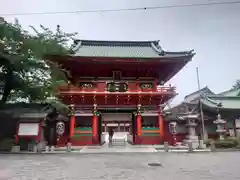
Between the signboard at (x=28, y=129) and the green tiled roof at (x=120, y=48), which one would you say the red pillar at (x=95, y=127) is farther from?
the green tiled roof at (x=120, y=48)

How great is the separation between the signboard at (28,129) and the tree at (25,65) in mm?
2341

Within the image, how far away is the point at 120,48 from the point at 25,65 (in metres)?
13.4

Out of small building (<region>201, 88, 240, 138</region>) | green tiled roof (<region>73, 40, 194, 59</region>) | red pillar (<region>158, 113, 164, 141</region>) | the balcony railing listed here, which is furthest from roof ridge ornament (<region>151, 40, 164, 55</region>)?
red pillar (<region>158, 113, 164, 141</region>)

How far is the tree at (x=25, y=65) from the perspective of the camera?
15295 millimetres

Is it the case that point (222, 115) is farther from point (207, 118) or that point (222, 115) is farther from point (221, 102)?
point (207, 118)

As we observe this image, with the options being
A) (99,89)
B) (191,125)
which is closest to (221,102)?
(191,125)

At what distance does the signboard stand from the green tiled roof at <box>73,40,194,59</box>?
10.6m

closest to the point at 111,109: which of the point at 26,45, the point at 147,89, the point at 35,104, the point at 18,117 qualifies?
the point at 147,89

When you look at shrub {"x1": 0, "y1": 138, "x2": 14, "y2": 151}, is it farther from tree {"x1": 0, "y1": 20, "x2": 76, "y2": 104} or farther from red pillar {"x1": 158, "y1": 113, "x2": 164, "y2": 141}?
red pillar {"x1": 158, "y1": 113, "x2": 164, "y2": 141}

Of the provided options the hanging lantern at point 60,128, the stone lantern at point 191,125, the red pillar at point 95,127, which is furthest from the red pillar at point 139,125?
the hanging lantern at point 60,128

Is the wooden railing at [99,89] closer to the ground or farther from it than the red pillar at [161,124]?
farther from it

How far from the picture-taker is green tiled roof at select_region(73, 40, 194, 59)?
940 inches

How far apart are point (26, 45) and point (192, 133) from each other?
17.4 metres

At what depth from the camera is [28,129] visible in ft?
52.6
